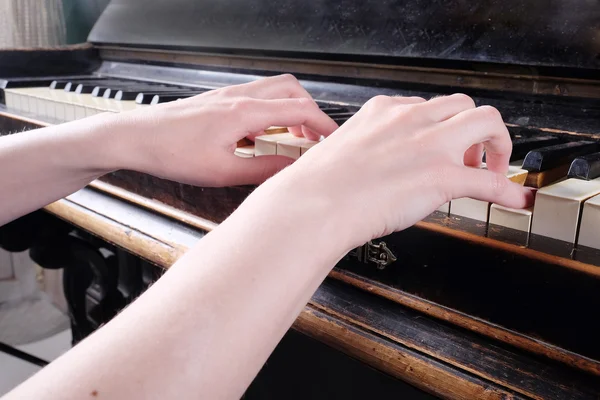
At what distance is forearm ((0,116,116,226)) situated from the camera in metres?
0.73

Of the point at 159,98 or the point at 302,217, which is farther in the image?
the point at 159,98

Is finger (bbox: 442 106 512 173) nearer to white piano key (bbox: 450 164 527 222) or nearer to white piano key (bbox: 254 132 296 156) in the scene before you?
white piano key (bbox: 450 164 527 222)

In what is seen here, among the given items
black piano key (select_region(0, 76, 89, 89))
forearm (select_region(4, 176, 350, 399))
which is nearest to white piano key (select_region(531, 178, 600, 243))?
forearm (select_region(4, 176, 350, 399))

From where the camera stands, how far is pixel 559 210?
52 cm

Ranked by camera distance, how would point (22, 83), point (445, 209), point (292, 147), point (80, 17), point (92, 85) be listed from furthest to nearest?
point (80, 17), point (22, 83), point (92, 85), point (292, 147), point (445, 209)

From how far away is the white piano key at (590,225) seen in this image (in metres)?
0.50

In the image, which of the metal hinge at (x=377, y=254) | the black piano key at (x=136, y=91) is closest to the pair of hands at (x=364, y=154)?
the metal hinge at (x=377, y=254)

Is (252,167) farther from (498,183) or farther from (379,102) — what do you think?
(498,183)

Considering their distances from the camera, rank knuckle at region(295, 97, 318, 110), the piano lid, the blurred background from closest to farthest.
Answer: knuckle at region(295, 97, 318, 110) < the piano lid < the blurred background

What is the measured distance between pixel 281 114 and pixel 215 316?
1.13 ft

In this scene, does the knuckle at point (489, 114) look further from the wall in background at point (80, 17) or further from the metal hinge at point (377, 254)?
the wall in background at point (80, 17)

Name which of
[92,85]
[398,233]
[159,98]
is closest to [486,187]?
[398,233]

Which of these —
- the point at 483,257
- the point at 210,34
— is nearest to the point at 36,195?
the point at 483,257

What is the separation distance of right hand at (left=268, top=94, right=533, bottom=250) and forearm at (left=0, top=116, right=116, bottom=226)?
348 millimetres
